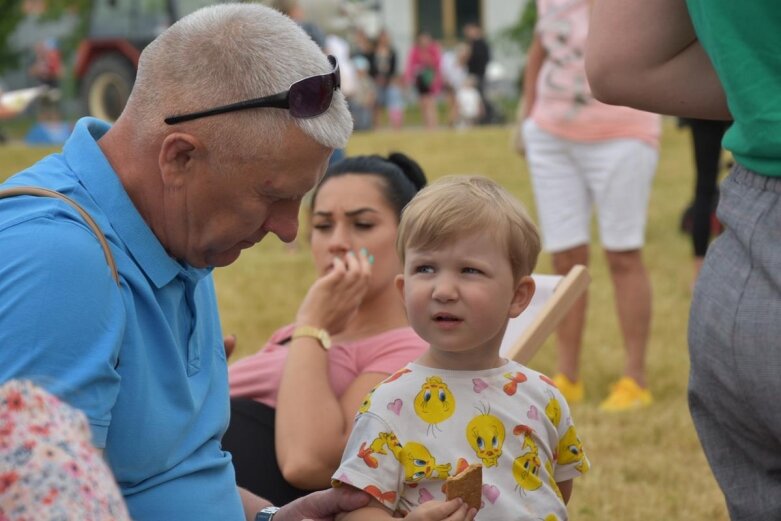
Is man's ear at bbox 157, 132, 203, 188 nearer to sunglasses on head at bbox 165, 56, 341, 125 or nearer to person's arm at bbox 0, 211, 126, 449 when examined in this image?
sunglasses on head at bbox 165, 56, 341, 125

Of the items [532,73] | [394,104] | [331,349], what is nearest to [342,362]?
[331,349]

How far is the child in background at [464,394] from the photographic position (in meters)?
2.29

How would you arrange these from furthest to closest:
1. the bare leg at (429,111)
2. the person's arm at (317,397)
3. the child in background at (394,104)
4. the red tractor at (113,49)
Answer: the child in background at (394,104)
the bare leg at (429,111)
the red tractor at (113,49)
the person's arm at (317,397)

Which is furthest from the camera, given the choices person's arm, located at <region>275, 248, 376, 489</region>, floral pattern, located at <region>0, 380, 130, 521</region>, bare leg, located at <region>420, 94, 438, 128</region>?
bare leg, located at <region>420, 94, 438, 128</region>

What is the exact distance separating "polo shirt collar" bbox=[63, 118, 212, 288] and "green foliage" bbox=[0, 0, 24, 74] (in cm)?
2084

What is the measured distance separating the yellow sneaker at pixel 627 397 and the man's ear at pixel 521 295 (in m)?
2.89

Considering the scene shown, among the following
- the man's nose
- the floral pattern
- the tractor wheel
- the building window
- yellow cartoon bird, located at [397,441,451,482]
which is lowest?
the building window

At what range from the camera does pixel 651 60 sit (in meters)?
1.95

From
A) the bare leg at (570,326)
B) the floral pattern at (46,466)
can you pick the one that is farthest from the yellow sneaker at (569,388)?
the floral pattern at (46,466)

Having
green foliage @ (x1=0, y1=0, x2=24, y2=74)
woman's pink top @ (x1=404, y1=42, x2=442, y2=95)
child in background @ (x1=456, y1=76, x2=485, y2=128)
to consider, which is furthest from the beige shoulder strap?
woman's pink top @ (x1=404, y1=42, x2=442, y2=95)

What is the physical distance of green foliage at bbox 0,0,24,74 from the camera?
24.9m

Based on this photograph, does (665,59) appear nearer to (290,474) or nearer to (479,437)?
(479,437)

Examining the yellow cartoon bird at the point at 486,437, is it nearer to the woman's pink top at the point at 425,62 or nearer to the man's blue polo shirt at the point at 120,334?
the man's blue polo shirt at the point at 120,334

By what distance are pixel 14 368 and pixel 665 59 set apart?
3.56 feet
